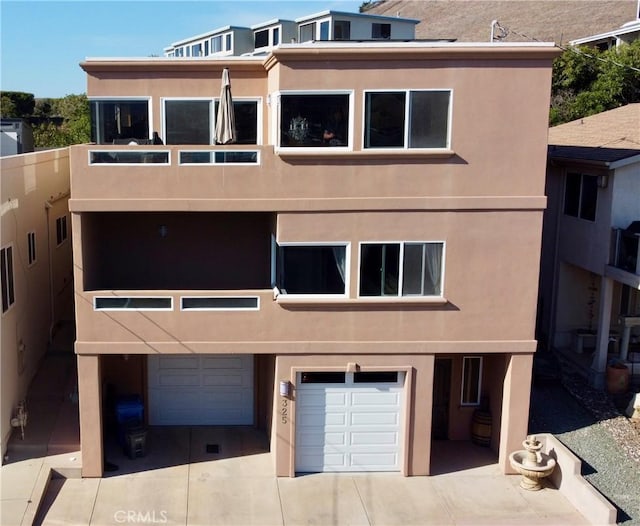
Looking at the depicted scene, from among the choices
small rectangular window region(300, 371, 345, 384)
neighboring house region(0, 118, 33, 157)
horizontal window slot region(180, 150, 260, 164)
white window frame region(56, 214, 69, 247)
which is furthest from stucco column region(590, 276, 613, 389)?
neighboring house region(0, 118, 33, 157)

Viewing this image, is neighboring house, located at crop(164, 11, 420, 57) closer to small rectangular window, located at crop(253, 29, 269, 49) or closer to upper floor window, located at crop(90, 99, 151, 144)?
small rectangular window, located at crop(253, 29, 269, 49)

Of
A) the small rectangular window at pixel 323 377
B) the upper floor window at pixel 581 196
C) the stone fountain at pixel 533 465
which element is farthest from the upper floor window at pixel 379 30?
the stone fountain at pixel 533 465

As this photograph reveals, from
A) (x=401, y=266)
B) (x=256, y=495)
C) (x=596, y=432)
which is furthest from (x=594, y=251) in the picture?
(x=256, y=495)

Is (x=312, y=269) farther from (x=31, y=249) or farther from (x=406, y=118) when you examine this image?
(x=31, y=249)

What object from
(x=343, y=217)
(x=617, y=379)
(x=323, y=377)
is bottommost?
(x=617, y=379)

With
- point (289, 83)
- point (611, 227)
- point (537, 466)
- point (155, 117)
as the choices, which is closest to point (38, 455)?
point (155, 117)

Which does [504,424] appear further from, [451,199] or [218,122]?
[218,122]
